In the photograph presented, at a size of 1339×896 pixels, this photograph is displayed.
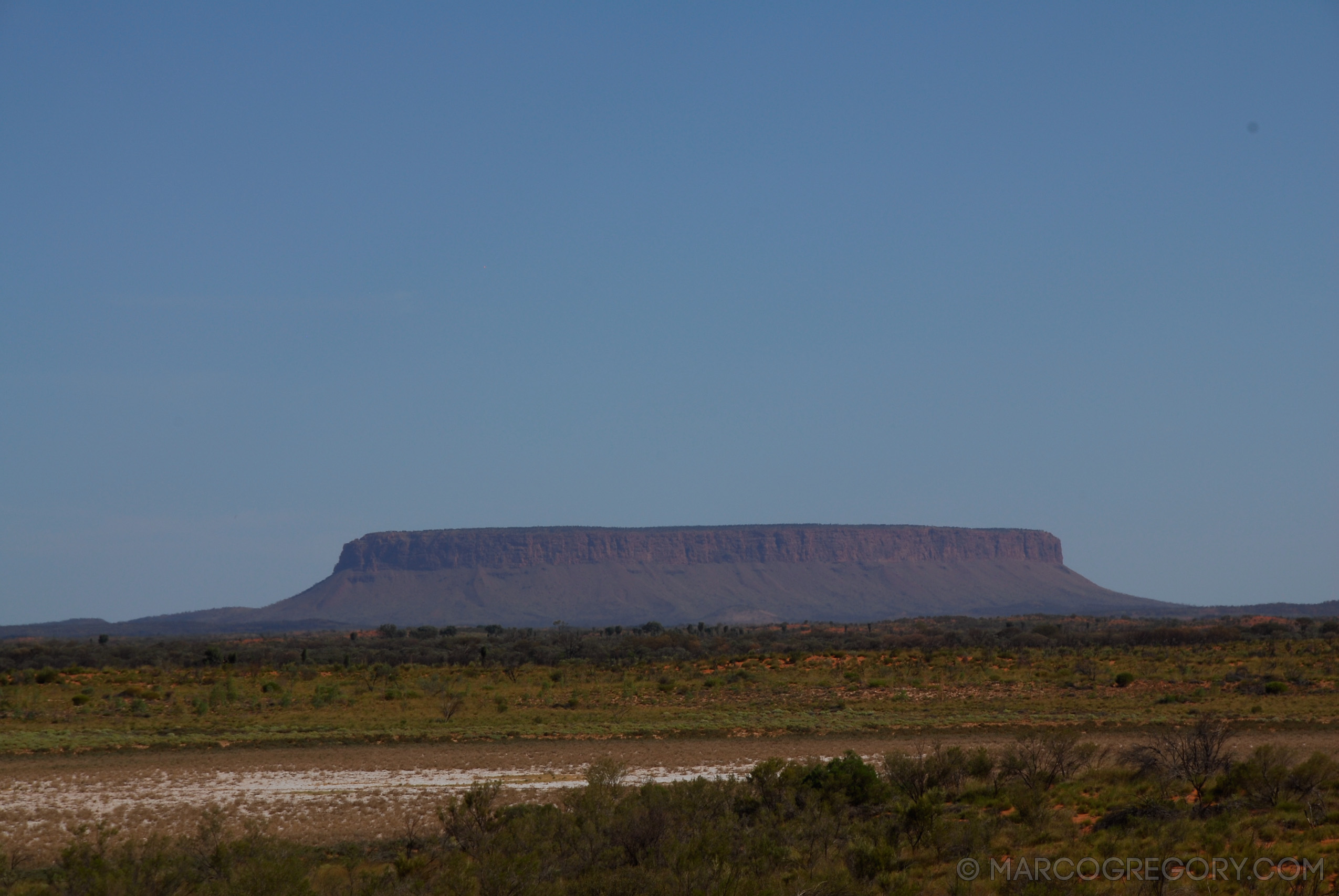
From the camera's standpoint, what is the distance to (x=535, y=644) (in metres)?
72.4

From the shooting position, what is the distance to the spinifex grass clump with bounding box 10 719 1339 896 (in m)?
11.7

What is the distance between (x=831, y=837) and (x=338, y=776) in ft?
39.9

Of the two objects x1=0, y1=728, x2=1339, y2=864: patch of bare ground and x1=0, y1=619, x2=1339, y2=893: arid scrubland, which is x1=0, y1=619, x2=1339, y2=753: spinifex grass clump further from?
x1=0, y1=728, x2=1339, y2=864: patch of bare ground

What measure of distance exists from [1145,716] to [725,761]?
1410 cm

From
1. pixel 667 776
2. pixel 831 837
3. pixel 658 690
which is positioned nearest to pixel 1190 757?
pixel 831 837

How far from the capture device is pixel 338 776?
22922mm

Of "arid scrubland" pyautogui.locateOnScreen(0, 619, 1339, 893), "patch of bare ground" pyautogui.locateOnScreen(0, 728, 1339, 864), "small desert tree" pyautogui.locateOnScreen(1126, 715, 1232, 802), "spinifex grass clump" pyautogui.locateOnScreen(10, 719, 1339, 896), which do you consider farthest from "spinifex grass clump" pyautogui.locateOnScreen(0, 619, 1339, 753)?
"spinifex grass clump" pyautogui.locateOnScreen(10, 719, 1339, 896)

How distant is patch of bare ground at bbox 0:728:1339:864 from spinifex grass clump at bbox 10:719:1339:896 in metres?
0.87

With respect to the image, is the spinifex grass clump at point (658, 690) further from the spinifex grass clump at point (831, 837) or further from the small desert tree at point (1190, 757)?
the spinifex grass clump at point (831, 837)

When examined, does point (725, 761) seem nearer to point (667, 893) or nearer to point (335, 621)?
point (667, 893)

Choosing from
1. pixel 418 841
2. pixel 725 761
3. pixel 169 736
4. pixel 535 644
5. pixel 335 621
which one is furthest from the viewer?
pixel 335 621

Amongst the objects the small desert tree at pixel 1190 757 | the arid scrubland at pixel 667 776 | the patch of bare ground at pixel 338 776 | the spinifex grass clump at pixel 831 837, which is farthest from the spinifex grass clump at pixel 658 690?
the spinifex grass clump at pixel 831 837

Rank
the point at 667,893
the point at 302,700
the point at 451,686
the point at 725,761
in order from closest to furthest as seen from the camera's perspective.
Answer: the point at 667,893, the point at 725,761, the point at 302,700, the point at 451,686

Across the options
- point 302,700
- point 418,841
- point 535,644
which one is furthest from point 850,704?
point 535,644
